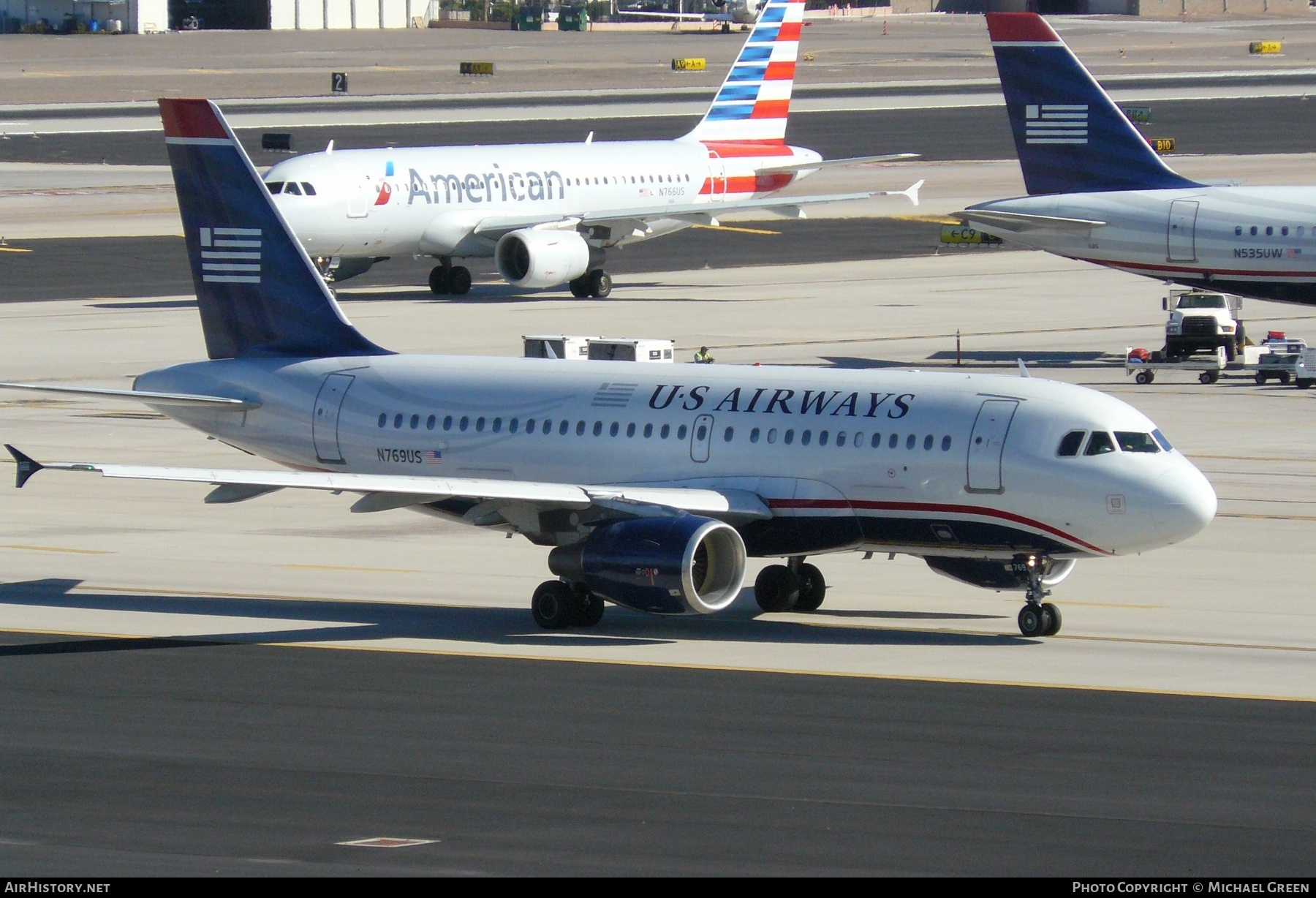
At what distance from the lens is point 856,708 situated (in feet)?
81.9

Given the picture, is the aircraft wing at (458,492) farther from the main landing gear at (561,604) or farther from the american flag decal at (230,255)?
the american flag decal at (230,255)

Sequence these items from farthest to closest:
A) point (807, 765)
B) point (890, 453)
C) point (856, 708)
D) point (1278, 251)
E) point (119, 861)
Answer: point (1278, 251) → point (890, 453) → point (856, 708) → point (807, 765) → point (119, 861)

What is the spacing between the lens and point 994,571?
98.4 feet

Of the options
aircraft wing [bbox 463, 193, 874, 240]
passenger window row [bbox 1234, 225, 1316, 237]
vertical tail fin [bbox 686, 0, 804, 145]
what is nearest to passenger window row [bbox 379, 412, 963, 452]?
passenger window row [bbox 1234, 225, 1316, 237]

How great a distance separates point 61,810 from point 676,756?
20.6ft

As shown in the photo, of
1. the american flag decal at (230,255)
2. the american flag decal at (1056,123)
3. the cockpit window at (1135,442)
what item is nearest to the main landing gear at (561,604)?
the cockpit window at (1135,442)

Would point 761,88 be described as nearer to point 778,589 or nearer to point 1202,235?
point 1202,235

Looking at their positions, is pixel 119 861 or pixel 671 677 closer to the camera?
pixel 119 861

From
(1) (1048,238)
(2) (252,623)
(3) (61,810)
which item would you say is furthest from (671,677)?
(1) (1048,238)

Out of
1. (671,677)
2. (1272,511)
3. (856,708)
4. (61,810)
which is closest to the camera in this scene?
(61,810)

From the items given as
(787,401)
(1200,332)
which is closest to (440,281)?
(1200,332)

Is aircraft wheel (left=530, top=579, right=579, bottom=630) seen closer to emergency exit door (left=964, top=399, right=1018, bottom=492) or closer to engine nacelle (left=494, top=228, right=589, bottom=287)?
emergency exit door (left=964, top=399, right=1018, bottom=492)

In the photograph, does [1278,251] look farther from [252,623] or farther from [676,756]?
[676,756]

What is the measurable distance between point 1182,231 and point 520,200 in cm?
2459
